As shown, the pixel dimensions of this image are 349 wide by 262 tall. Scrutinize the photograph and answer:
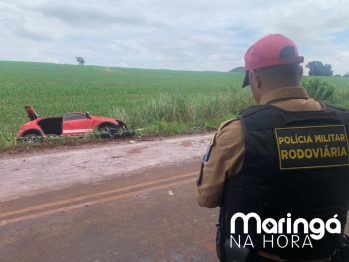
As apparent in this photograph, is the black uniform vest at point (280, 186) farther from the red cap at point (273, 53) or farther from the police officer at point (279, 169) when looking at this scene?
the red cap at point (273, 53)

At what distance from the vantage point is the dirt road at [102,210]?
353 cm

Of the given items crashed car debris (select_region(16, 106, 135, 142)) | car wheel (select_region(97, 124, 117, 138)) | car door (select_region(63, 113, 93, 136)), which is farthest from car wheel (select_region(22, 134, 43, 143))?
car wheel (select_region(97, 124, 117, 138))

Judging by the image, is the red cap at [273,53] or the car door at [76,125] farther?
the car door at [76,125]

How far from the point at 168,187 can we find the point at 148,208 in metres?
0.83

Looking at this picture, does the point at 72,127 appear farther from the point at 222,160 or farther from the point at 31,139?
the point at 222,160

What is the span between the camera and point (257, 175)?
65.0 inches

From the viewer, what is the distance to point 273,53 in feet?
5.82

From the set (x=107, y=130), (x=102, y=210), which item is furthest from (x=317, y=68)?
(x=102, y=210)

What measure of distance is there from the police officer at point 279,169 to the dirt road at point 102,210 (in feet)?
5.69

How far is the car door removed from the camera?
9578 mm

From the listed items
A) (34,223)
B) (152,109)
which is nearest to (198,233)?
(34,223)

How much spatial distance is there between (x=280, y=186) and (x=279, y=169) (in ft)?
0.29

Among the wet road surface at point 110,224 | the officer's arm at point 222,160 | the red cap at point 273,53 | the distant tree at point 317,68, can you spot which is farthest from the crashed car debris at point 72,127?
the distant tree at point 317,68

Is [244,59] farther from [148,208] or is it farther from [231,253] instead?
[148,208]
